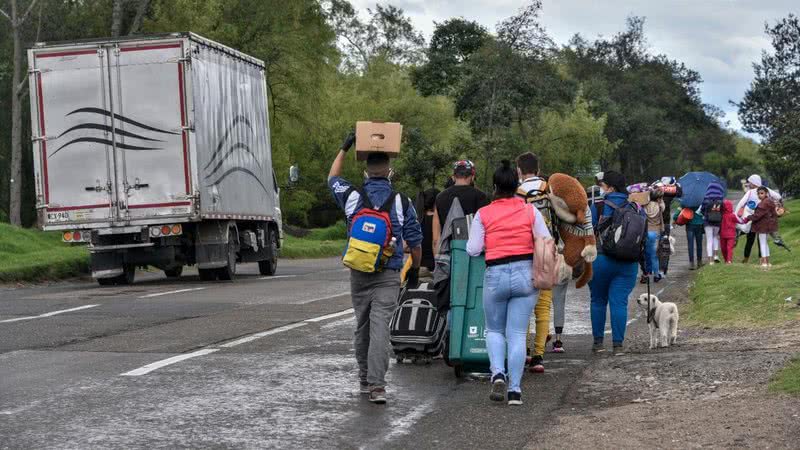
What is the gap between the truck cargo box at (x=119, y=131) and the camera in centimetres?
2177

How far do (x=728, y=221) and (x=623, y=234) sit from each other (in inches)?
588

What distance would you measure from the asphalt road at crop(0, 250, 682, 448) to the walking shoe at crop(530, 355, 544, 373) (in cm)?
9

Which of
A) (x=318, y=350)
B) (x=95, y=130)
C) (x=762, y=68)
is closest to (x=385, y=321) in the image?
(x=318, y=350)

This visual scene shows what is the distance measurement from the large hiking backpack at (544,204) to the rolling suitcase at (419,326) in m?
1.16

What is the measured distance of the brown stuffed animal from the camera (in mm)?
10703

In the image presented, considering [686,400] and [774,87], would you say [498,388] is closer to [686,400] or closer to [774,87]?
[686,400]

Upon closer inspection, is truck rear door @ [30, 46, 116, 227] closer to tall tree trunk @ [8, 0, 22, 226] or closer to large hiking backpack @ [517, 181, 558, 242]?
large hiking backpack @ [517, 181, 558, 242]

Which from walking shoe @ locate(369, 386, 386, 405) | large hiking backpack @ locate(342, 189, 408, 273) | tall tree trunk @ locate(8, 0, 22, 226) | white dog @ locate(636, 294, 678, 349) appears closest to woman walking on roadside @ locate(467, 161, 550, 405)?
large hiking backpack @ locate(342, 189, 408, 273)

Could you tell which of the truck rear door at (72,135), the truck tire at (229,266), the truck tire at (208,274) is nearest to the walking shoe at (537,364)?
the truck rear door at (72,135)

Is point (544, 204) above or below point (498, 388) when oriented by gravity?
above

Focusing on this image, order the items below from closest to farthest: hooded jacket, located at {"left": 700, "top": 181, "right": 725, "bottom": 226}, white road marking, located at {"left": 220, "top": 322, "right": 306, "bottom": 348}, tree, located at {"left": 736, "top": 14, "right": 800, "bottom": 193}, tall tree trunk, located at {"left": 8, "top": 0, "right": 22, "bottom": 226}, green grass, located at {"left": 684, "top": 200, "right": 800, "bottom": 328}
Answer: white road marking, located at {"left": 220, "top": 322, "right": 306, "bottom": 348} < green grass, located at {"left": 684, "top": 200, "right": 800, "bottom": 328} < hooded jacket, located at {"left": 700, "top": 181, "right": 725, "bottom": 226} < tall tree trunk, located at {"left": 8, "top": 0, "right": 22, "bottom": 226} < tree, located at {"left": 736, "top": 14, "right": 800, "bottom": 193}

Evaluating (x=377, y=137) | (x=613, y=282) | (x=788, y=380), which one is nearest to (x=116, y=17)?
(x=613, y=282)

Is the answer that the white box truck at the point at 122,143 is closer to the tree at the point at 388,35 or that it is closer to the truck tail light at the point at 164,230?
the truck tail light at the point at 164,230

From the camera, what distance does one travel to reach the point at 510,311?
9070 millimetres
